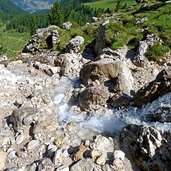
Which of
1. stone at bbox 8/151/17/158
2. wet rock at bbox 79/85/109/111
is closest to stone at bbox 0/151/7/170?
stone at bbox 8/151/17/158

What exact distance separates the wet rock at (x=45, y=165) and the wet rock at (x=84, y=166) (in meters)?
1.05

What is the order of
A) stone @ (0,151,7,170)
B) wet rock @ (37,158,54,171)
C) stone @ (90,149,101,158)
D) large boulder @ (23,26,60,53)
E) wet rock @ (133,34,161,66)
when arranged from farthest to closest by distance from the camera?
large boulder @ (23,26,60,53)
wet rock @ (133,34,161,66)
stone @ (0,151,7,170)
stone @ (90,149,101,158)
wet rock @ (37,158,54,171)

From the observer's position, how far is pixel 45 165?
45.5 ft

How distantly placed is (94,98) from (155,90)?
4076 mm

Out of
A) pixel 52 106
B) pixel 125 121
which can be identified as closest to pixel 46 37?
pixel 52 106

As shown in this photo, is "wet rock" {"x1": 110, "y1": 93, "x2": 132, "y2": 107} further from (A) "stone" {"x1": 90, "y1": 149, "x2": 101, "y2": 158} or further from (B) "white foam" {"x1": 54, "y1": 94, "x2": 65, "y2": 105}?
(A) "stone" {"x1": 90, "y1": 149, "x2": 101, "y2": 158}

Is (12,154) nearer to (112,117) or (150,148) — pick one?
(112,117)

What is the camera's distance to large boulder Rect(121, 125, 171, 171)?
13328 millimetres

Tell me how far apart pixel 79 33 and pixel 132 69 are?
19.1 m

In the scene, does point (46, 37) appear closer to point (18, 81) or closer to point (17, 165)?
point (18, 81)

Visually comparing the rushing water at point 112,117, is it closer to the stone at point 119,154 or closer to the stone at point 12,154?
the stone at point 119,154

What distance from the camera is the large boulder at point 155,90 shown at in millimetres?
16641

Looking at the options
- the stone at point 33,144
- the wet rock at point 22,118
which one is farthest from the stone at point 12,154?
the wet rock at point 22,118

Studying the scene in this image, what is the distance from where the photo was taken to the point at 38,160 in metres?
14.6
